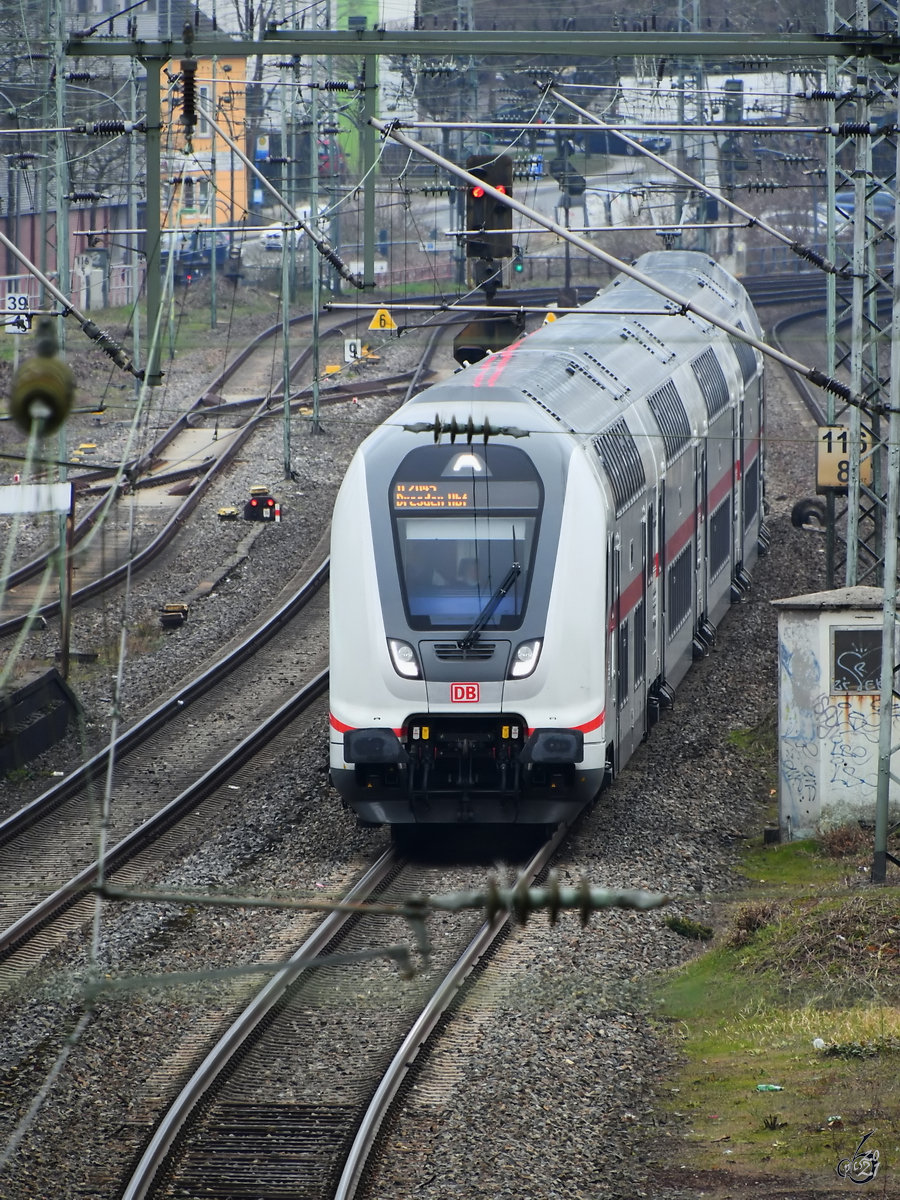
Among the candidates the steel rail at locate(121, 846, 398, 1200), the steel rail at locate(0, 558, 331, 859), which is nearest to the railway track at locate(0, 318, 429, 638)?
the steel rail at locate(0, 558, 331, 859)

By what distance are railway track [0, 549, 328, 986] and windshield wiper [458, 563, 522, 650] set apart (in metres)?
3.41

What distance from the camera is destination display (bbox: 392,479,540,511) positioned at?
13.5 m

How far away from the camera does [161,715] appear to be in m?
19.3

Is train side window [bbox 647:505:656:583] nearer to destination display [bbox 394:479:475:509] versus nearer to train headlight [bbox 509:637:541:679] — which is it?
destination display [bbox 394:479:475:509]

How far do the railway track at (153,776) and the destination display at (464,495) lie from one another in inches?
142

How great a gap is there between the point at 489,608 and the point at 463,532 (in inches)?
24.5

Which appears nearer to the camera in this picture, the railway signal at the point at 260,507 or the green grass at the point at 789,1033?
the green grass at the point at 789,1033

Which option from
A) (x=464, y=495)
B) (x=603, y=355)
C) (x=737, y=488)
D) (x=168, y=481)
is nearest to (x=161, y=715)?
(x=603, y=355)

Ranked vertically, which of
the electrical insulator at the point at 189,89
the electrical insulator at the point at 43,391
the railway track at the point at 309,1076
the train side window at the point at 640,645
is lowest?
the railway track at the point at 309,1076

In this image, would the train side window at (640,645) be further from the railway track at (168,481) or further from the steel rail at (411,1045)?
the railway track at (168,481)

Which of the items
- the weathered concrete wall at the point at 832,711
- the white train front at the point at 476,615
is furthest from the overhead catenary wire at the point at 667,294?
the weathered concrete wall at the point at 832,711

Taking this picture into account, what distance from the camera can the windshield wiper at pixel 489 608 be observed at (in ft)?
43.4

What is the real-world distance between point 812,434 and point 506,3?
36.2 meters

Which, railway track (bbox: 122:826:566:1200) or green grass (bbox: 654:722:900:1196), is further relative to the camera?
green grass (bbox: 654:722:900:1196)
